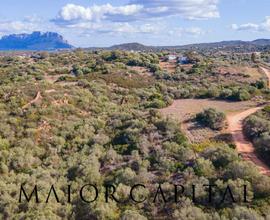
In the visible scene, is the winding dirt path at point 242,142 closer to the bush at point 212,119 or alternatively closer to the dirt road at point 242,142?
the dirt road at point 242,142

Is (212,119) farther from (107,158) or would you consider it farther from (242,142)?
(107,158)

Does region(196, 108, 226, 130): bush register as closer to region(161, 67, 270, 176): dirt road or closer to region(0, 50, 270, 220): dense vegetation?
region(0, 50, 270, 220): dense vegetation

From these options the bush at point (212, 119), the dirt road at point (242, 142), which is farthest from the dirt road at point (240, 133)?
the bush at point (212, 119)

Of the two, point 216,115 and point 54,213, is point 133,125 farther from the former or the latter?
point 54,213

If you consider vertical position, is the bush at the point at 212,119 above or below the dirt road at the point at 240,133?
above

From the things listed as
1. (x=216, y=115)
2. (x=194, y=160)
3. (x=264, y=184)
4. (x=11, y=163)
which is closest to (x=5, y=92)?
(x=11, y=163)

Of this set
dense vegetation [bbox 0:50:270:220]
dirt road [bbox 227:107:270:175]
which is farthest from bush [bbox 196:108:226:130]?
dirt road [bbox 227:107:270:175]
